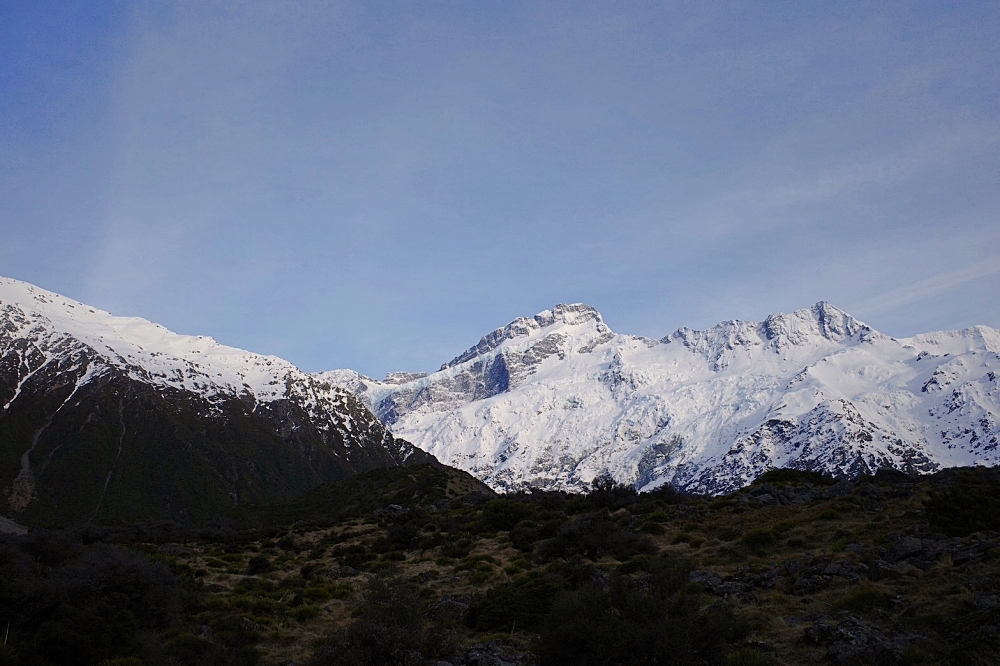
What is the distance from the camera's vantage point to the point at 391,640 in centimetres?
1630

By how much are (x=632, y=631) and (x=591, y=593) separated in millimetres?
2328

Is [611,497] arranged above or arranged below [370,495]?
below

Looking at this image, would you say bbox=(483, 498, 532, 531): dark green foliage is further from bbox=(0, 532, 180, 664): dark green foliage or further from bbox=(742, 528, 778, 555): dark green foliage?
bbox=(0, 532, 180, 664): dark green foliage

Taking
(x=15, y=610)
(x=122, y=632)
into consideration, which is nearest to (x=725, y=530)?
(x=122, y=632)

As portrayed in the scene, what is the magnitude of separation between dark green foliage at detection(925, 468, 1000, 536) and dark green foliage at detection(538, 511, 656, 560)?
10600 millimetres

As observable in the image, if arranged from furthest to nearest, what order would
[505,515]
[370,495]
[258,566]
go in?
[370,495] < [505,515] < [258,566]

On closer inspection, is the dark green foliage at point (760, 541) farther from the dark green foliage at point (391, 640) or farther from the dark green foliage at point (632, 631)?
the dark green foliage at point (391, 640)

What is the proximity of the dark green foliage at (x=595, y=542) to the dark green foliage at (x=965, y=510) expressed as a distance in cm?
1060

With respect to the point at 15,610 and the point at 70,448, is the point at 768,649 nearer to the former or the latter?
the point at 15,610

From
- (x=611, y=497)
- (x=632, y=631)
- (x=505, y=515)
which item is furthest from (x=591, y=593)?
(x=611, y=497)

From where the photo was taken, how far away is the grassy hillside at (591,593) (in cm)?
1554

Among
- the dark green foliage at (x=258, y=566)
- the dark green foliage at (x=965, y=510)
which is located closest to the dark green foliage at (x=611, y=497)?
the dark green foliage at (x=258, y=566)

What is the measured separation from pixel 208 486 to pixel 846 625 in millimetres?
195742

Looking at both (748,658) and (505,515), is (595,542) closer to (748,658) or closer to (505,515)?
(505,515)
